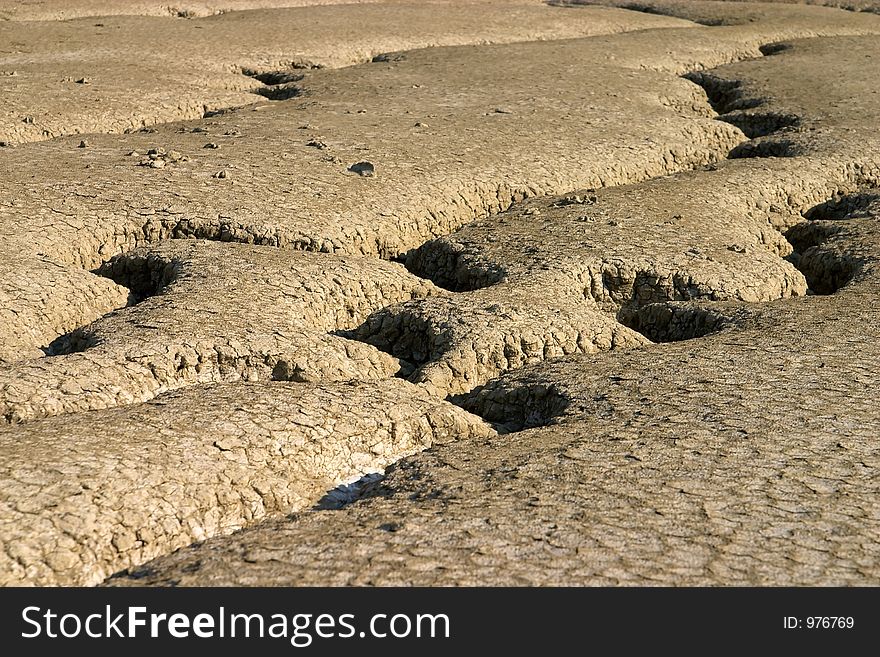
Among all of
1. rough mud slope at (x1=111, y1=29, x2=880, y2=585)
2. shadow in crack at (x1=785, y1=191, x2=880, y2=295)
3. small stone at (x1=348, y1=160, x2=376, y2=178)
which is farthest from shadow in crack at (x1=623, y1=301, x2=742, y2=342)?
small stone at (x1=348, y1=160, x2=376, y2=178)

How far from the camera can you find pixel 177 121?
802cm

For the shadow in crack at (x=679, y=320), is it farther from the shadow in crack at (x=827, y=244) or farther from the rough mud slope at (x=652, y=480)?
the shadow in crack at (x=827, y=244)

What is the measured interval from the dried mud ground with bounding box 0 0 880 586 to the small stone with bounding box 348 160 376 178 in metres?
0.09

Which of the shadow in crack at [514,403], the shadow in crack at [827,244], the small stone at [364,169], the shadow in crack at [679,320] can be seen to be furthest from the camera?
the small stone at [364,169]

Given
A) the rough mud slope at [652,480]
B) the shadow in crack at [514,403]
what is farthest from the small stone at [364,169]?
the shadow in crack at [514,403]

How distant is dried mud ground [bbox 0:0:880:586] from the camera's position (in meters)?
3.05

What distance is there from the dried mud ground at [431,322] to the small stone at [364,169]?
0.31ft

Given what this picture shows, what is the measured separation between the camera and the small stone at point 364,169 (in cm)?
655

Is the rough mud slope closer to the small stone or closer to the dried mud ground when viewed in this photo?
the dried mud ground

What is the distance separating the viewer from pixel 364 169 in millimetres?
6586

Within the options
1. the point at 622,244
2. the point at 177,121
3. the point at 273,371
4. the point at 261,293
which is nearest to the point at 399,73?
the point at 177,121

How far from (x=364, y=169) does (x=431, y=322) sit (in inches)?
79.3
